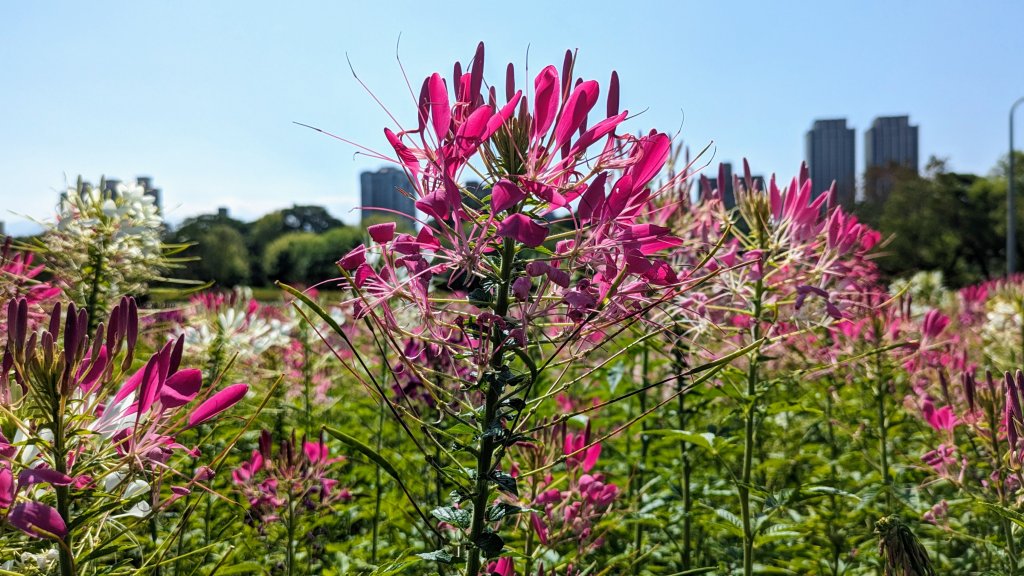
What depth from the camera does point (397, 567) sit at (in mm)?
1156

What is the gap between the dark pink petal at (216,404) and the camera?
0.98 metres

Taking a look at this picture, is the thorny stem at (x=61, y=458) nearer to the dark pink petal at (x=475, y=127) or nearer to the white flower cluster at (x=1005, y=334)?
the dark pink petal at (x=475, y=127)

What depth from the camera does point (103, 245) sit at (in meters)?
2.17

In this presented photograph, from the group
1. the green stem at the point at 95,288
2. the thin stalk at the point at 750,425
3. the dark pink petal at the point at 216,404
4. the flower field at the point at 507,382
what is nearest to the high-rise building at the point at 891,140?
the flower field at the point at 507,382

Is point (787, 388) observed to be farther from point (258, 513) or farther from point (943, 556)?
point (258, 513)

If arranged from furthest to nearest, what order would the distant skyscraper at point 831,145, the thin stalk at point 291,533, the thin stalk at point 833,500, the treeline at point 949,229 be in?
the distant skyscraper at point 831,145
the treeline at point 949,229
the thin stalk at point 833,500
the thin stalk at point 291,533

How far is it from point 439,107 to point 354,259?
295 millimetres

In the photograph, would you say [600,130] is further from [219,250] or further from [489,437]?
[219,250]

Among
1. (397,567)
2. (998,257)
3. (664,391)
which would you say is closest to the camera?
(397,567)

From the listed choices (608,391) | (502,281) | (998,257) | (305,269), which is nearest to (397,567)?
(502,281)

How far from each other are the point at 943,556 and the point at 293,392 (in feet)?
11.1

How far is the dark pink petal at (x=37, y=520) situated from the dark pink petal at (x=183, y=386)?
19 centimetres

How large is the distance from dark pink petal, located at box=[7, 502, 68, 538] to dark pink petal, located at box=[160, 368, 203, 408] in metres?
0.19

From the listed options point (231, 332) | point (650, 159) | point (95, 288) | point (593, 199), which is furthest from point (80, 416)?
point (231, 332)
